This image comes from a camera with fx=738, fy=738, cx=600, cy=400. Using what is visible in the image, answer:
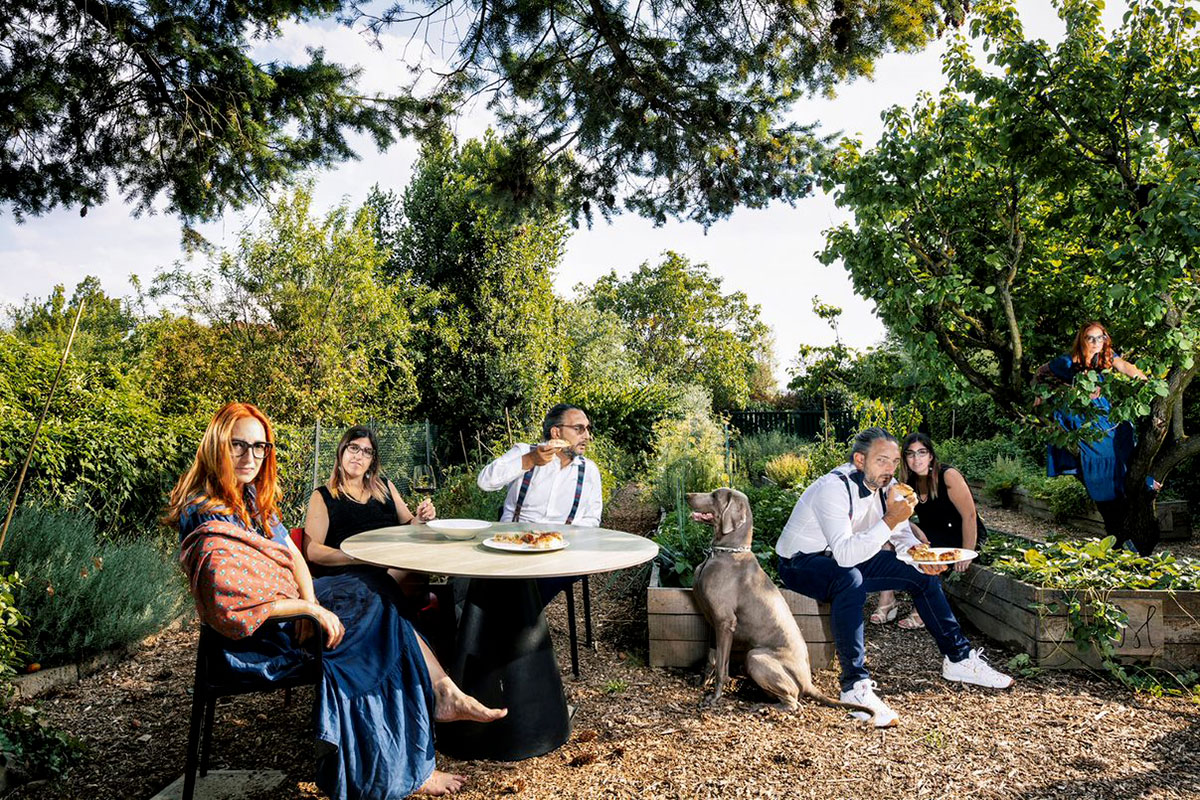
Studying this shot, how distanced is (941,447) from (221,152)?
40.5 ft

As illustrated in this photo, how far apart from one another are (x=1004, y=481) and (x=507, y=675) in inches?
356

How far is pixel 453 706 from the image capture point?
107 inches

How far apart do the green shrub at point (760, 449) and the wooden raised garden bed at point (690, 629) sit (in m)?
7.01

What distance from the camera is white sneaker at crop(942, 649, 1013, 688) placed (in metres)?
3.59

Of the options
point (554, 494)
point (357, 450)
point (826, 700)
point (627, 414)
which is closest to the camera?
point (826, 700)

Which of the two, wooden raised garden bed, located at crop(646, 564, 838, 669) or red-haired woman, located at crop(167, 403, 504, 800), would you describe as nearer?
red-haired woman, located at crop(167, 403, 504, 800)

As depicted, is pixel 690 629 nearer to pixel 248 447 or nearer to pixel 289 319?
pixel 248 447

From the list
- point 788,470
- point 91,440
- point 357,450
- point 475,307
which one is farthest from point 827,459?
point 91,440

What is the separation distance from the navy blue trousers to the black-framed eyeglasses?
254cm

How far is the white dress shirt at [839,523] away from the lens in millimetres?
3441

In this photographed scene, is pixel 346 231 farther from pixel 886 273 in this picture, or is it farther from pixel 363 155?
pixel 886 273

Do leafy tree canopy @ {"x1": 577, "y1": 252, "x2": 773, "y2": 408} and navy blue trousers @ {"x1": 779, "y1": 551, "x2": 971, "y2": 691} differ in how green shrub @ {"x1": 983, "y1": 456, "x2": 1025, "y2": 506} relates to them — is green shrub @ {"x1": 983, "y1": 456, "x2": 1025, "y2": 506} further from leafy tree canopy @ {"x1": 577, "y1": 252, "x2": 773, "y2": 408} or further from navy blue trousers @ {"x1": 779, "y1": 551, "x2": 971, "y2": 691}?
leafy tree canopy @ {"x1": 577, "y1": 252, "x2": 773, "y2": 408}

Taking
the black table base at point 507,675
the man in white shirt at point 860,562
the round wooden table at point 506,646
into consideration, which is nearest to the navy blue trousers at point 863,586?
the man in white shirt at point 860,562

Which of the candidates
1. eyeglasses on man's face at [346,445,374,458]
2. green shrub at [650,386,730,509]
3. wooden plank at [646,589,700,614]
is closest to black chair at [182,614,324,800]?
eyeglasses on man's face at [346,445,374,458]
